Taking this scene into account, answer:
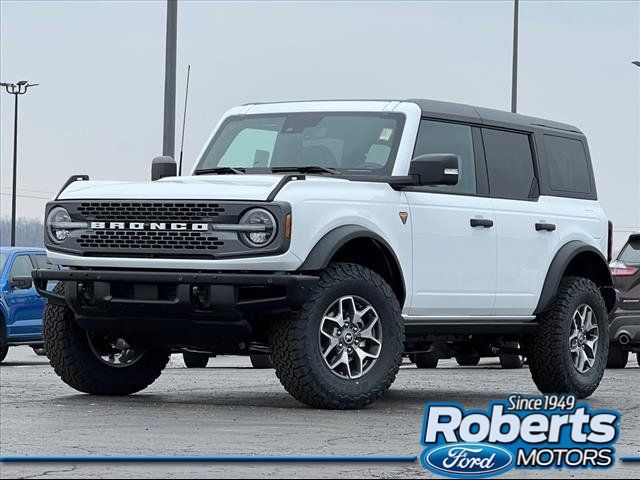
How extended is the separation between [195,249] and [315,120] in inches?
78.4

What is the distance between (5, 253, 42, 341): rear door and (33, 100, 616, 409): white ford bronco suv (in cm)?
996

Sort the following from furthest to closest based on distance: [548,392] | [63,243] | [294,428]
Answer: [548,392] < [63,243] < [294,428]

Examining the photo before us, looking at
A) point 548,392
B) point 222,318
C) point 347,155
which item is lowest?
point 548,392

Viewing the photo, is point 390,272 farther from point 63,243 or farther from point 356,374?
point 63,243

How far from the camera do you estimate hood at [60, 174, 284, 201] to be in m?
10.1

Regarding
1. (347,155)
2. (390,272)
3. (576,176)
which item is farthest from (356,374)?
(576,176)

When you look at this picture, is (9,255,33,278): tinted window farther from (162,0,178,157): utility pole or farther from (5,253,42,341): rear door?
(162,0,178,157): utility pole

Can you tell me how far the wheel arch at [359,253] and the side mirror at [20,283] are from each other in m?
11.8

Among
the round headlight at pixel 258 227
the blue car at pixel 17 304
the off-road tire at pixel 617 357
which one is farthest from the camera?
the blue car at pixel 17 304

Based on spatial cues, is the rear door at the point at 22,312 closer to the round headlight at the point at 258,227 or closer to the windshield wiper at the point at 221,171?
the windshield wiper at the point at 221,171

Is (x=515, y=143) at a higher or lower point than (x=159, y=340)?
higher

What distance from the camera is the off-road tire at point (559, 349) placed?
40.4ft

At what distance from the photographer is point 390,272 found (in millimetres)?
10898

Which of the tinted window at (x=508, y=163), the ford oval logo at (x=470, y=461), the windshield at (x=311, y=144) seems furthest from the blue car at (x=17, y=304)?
the ford oval logo at (x=470, y=461)
